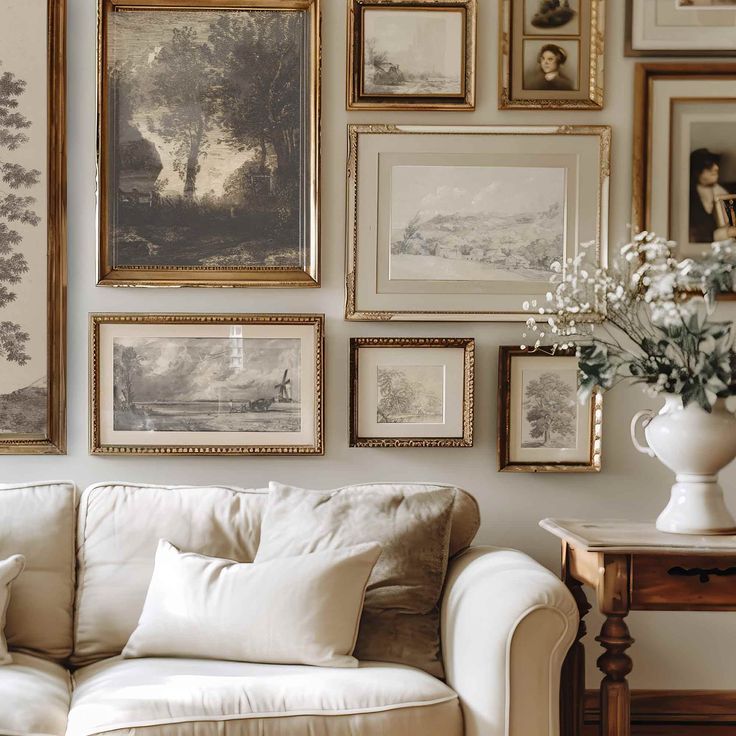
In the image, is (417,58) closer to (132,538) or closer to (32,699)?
(132,538)

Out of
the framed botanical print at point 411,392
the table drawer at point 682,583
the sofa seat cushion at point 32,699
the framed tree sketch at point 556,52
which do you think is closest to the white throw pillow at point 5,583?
the sofa seat cushion at point 32,699

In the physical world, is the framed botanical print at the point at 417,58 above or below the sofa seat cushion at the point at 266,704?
above

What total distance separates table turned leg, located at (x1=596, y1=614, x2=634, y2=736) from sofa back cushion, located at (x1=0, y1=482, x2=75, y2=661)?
4.37 ft

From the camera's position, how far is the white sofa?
1795 mm

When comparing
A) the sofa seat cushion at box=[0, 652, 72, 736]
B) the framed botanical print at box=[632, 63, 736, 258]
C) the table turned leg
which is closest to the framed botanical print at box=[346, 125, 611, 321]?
the framed botanical print at box=[632, 63, 736, 258]

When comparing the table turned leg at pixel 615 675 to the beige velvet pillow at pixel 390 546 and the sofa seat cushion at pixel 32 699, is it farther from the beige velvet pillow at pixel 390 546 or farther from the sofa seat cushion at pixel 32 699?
the sofa seat cushion at pixel 32 699

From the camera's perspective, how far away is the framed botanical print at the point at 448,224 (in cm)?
272

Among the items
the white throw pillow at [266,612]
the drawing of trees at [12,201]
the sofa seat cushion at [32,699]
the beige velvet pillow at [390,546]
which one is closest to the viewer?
the sofa seat cushion at [32,699]

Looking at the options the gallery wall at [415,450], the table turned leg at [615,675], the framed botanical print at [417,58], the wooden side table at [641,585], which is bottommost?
the table turned leg at [615,675]

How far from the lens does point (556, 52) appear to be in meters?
2.73

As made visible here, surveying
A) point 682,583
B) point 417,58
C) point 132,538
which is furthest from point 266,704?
point 417,58

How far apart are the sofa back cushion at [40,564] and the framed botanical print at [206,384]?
0.37 meters

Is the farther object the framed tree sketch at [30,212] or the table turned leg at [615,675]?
the framed tree sketch at [30,212]

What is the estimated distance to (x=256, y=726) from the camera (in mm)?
1774
